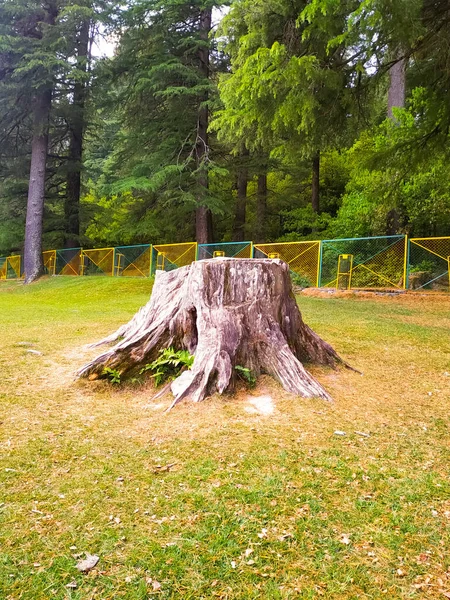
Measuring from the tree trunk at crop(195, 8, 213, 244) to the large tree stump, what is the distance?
1299 centimetres

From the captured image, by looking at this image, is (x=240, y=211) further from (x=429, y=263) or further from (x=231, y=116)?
(x=231, y=116)

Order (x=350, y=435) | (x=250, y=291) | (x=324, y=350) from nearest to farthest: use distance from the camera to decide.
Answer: (x=350, y=435) < (x=250, y=291) < (x=324, y=350)

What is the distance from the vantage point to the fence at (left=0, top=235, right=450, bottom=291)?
12.7 meters

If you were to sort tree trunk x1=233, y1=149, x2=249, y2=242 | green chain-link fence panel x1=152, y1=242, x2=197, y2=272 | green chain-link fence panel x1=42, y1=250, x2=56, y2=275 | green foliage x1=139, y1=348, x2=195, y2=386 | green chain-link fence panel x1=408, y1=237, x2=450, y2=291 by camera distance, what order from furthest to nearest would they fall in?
green chain-link fence panel x1=42, y1=250, x2=56, y2=275 < tree trunk x1=233, y1=149, x2=249, y2=242 < green chain-link fence panel x1=152, y1=242, x2=197, y2=272 < green chain-link fence panel x1=408, y1=237, x2=450, y2=291 < green foliage x1=139, y1=348, x2=195, y2=386

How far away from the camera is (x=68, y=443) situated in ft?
8.94

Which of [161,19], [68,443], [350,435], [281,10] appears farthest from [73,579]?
[161,19]

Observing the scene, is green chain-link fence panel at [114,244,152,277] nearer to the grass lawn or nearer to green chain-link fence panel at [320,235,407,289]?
green chain-link fence panel at [320,235,407,289]

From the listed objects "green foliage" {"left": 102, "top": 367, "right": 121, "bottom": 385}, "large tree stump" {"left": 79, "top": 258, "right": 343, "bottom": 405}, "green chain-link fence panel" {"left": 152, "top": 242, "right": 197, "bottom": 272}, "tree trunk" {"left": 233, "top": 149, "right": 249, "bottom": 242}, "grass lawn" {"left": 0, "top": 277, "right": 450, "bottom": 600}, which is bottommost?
"grass lawn" {"left": 0, "top": 277, "right": 450, "bottom": 600}

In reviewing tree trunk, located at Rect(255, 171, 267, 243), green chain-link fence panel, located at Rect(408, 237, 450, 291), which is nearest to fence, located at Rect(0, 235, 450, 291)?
green chain-link fence panel, located at Rect(408, 237, 450, 291)

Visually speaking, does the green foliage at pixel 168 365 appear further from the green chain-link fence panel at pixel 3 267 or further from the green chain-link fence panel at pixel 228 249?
the green chain-link fence panel at pixel 3 267

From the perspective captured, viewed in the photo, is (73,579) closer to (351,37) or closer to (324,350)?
(324,350)

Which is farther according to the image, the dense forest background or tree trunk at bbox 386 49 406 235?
tree trunk at bbox 386 49 406 235

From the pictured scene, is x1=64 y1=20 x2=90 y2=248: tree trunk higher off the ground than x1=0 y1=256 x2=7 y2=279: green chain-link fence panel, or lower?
higher

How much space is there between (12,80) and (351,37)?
17048 mm
